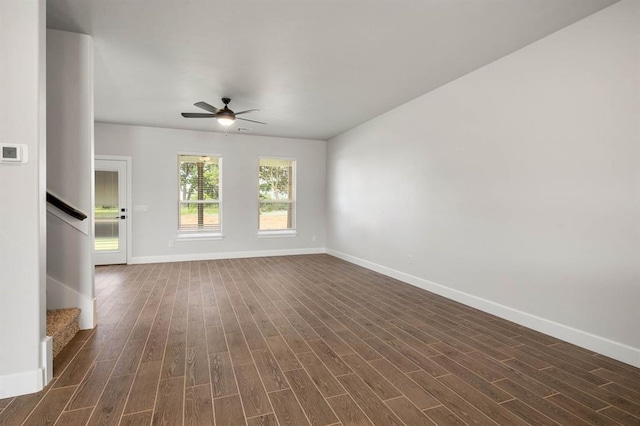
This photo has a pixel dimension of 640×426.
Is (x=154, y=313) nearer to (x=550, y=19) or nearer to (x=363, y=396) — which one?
(x=363, y=396)

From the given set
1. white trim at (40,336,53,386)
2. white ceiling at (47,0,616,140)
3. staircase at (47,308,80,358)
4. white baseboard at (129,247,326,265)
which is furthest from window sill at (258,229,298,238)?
white trim at (40,336,53,386)

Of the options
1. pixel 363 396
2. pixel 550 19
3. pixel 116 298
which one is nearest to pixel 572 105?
pixel 550 19

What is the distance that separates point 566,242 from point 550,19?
199 cm

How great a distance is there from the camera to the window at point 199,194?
7.09 meters

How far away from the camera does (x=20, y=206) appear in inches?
81.1

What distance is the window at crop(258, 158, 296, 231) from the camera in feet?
25.4

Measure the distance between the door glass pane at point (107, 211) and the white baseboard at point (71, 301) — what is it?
379 centimetres

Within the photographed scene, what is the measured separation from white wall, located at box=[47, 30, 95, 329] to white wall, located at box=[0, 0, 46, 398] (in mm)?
1083

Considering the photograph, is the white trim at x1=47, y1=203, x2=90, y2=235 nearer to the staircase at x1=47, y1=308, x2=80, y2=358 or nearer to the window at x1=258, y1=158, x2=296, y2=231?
the staircase at x1=47, y1=308, x2=80, y2=358

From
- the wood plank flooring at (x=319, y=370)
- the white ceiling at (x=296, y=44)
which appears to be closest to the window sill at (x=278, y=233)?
the white ceiling at (x=296, y=44)

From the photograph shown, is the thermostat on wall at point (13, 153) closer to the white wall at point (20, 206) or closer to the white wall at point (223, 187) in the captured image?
the white wall at point (20, 206)

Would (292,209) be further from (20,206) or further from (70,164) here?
(20,206)

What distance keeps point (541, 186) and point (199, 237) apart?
626 cm

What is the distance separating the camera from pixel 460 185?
415cm
